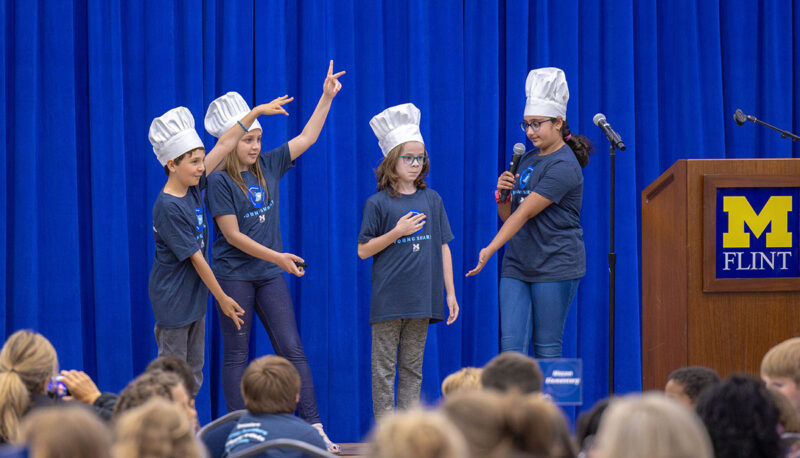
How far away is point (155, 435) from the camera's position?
1642 mm

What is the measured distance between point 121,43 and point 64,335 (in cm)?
145

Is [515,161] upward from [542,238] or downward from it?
upward

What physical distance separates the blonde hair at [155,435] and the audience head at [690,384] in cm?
132

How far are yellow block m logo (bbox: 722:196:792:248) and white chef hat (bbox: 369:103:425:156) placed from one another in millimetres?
1294

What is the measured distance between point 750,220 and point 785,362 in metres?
1.13

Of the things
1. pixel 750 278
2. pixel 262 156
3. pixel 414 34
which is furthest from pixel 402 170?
pixel 750 278

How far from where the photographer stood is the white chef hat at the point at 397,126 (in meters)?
3.91

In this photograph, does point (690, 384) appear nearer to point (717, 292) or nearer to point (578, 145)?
point (717, 292)

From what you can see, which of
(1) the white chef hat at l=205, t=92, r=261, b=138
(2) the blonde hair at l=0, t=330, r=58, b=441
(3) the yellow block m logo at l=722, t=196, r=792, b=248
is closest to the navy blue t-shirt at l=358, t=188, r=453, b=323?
(1) the white chef hat at l=205, t=92, r=261, b=138

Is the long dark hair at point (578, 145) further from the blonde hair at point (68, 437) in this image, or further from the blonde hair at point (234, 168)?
the blonde hair at point (68, 437)

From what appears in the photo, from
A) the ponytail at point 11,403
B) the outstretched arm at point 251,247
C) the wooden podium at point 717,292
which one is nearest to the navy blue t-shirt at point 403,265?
the outstretched arm at point 251,247

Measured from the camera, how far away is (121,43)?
4465mm

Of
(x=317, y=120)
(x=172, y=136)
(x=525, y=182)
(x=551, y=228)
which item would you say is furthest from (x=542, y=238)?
(x=172, y=136)

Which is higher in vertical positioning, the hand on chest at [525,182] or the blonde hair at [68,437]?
the hand on chest at [525,182]
